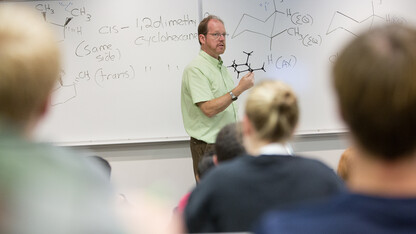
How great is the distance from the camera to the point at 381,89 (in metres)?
0.67

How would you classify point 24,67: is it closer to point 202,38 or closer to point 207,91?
point 207,91

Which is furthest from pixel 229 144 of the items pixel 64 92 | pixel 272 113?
pixel 64 92

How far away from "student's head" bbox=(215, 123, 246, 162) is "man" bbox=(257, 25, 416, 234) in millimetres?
1235

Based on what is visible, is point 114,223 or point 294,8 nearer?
point 114,223

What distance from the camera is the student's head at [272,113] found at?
1.61m

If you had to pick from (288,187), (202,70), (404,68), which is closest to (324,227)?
(404,68)

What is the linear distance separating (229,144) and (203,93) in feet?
→ 4.68

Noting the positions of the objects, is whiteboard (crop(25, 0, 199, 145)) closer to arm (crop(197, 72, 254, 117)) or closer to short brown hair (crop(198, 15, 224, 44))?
short brown hair (crop(198, 15, 224, 44))

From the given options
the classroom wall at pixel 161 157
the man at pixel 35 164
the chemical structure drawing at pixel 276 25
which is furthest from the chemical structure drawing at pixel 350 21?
the man at pixel 35 164

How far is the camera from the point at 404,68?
0.67 meters

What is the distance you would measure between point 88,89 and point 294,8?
1.82 metres

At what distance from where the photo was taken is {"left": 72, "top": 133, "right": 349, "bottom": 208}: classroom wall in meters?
3.90

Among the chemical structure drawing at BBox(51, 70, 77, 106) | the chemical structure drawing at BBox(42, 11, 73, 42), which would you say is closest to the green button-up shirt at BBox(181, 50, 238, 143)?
the chemical structure drawing at BBox(51, 70, 77, 106)

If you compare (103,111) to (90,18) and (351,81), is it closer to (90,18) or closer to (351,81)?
(90,18)
